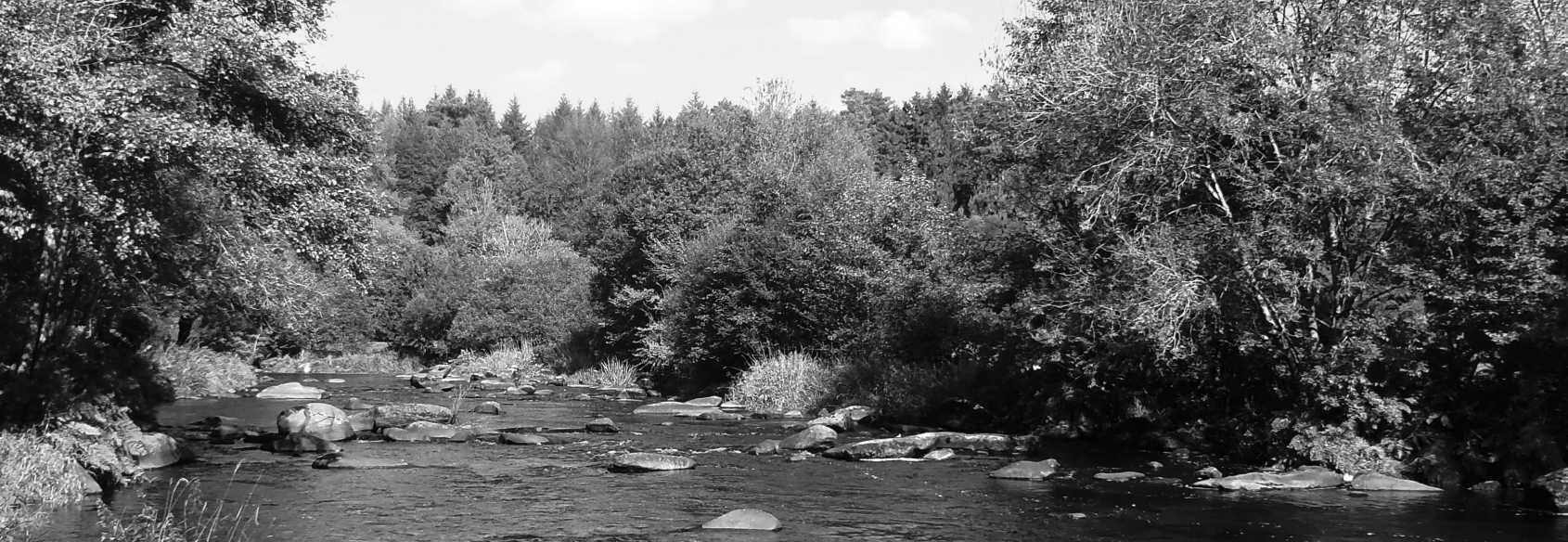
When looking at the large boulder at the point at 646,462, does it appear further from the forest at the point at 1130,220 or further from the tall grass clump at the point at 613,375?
the tall grass clump at the point at 613,375

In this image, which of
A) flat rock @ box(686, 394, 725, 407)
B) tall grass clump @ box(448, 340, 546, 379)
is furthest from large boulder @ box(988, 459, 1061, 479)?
tall grass clump @ box(448, 340, 546, 379)

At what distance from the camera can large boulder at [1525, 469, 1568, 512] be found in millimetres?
19250

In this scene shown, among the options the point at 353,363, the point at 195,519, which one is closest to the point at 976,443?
the point at 195,519

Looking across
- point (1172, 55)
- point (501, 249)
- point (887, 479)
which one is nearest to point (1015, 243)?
point (1172, 55)

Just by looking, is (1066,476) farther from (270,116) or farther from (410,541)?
(270,116)

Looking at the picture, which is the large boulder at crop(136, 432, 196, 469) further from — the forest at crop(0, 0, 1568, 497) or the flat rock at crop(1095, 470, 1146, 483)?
the flat rock at crop(1095, 470, 1146, 483)

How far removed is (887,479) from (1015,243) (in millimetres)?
9550

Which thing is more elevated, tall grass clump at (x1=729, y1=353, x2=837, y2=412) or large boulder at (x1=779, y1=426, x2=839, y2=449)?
tall grass clump at (x1=729, y1=353, x2=837, y2=412)

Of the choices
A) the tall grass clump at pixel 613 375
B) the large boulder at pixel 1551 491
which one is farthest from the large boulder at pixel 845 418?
the tall grass clump at pixel 613 375

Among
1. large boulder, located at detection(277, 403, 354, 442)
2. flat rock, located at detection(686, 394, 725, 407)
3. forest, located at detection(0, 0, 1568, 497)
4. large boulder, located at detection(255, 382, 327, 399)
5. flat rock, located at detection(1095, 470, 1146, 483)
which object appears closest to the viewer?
forest, located at detection(0, 0, 1568, 497)

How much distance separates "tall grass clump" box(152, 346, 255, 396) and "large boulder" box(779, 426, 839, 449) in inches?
837

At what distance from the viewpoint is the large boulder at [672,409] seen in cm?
3842

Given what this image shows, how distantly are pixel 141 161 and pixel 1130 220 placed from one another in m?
19.3

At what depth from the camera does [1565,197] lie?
21562 millimetres
